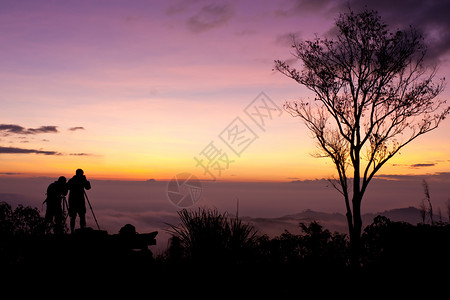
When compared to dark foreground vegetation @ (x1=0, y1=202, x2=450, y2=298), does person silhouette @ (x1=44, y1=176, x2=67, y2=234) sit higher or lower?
higher

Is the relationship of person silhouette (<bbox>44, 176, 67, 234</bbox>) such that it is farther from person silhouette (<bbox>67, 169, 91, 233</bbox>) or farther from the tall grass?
the tall grass

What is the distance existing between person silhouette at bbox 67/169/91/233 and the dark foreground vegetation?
2.08 metres

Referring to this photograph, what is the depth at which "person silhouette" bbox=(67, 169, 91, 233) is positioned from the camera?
14.3 meters

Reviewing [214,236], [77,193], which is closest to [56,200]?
[77,193]

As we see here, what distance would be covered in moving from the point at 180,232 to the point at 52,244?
4.67 metres

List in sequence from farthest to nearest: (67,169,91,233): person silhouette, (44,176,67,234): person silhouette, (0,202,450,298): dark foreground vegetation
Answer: (44,176,67,234): person silhouette < (67,169,91,233): person silhouette < (0,202,450,298): dark foreground vegetation

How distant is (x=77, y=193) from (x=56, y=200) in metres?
1.04

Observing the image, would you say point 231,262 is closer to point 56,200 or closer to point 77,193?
point 77,193

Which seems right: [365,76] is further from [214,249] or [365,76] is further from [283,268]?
[214,249]

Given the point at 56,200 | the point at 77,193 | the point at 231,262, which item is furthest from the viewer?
the point at 56,200

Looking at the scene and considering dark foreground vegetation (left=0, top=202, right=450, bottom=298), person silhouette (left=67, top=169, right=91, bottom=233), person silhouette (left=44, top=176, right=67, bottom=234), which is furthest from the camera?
person silhouette (left=44, top=176, right=67, bottom=234)

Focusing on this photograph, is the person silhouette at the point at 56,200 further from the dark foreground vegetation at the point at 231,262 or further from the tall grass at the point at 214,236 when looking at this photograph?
the tall grass at the point at 214,236

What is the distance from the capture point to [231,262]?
9.34m

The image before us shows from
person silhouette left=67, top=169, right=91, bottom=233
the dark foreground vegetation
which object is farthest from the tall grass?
person silhouette left=67, top=169, right=91, bottom=233
